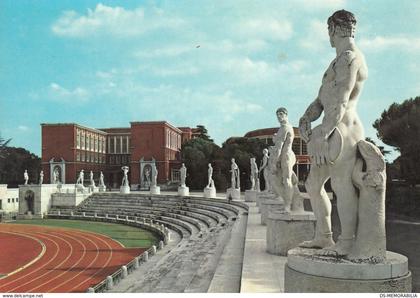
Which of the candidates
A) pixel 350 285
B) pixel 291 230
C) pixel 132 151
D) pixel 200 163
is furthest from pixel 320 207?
pixel 132 151

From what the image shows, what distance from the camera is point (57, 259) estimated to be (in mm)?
17766

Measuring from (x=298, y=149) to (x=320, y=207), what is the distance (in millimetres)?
41946

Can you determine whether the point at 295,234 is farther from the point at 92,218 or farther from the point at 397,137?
the point at 92,218

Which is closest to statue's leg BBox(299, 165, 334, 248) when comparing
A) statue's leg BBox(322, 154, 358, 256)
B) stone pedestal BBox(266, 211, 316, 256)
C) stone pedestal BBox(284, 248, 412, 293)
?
statue's leg BBox(322, 154, 358, 256)

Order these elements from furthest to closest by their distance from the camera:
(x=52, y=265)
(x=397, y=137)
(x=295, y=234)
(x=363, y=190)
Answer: (x=397, y=137), (x=52, y=265), (x=295, y=234), (x=363, y=190)

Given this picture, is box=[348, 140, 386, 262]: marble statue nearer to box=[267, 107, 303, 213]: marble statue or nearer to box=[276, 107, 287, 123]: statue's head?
box=[267, 107, 303, 213]: marble statue

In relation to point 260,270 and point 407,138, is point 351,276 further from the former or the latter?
point 407,138

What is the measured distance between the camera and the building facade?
143 ft

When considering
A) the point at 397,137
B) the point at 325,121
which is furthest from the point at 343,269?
the point at 397,137

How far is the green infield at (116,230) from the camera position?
69.9ft

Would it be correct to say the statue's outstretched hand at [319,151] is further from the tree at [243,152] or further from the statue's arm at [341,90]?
the tree at [243,152]

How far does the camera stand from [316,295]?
4.05 meters

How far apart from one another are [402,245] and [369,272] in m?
11.3

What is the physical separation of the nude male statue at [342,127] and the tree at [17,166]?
153 ft
